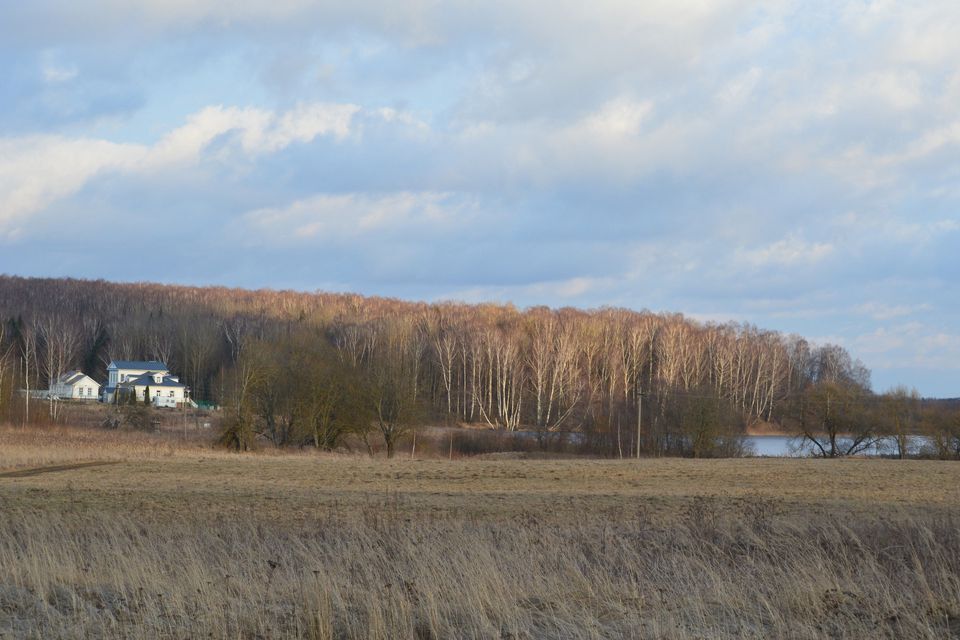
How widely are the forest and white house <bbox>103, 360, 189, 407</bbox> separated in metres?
5.07

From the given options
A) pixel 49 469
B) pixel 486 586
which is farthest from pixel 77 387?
pixel 486 586

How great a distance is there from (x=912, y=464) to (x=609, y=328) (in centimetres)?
6600

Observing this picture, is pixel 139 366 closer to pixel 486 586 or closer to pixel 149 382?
pixel 149 382

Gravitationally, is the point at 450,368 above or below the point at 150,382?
above

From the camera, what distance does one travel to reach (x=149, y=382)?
358ft

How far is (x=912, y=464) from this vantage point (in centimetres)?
5081

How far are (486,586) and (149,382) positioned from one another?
10798 centimetres

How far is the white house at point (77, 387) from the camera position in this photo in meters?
106

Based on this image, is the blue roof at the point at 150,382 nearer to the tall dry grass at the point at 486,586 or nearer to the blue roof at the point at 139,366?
the blue roof at the point at 139,366

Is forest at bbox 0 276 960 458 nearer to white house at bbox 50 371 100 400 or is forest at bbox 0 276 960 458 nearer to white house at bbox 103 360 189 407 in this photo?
white house at bbox 50 371 100 400

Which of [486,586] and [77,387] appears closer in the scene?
[486,586]

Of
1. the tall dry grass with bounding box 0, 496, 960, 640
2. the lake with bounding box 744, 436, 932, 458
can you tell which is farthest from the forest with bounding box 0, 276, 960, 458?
A: the tall dry grass with bounding box 0, 496, 960, 640

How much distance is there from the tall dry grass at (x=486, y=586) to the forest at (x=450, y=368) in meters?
44.0

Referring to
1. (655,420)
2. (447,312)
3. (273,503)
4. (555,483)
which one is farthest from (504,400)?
(273,503)
